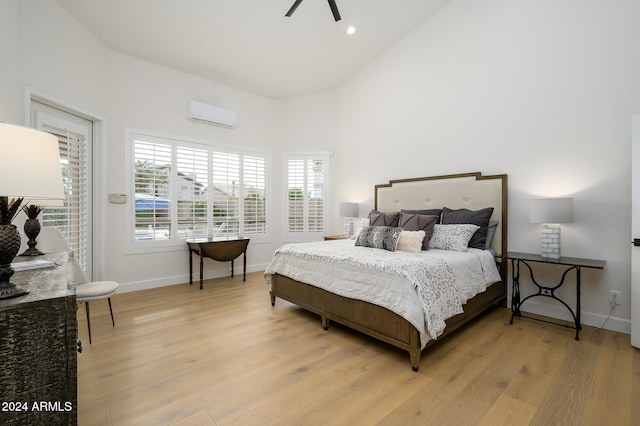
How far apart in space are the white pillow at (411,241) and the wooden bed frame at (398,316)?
2.15ft

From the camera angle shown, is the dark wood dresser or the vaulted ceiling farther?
the vaulted ceiling

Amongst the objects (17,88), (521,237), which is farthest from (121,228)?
(521,237)

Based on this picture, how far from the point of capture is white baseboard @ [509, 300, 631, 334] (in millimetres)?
2506

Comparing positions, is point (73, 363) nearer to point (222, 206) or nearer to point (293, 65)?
point (222, 206)

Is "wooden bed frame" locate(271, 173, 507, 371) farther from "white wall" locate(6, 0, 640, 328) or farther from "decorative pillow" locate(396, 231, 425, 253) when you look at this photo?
"decorative pillow" locate(396, 231, 425, 253)

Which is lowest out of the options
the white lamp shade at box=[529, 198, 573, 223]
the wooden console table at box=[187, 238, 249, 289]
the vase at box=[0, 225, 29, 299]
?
the wooden console table at box=[187, 238, 249, 289]

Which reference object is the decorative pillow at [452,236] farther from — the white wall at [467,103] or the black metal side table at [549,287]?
the white wall at [467,103]

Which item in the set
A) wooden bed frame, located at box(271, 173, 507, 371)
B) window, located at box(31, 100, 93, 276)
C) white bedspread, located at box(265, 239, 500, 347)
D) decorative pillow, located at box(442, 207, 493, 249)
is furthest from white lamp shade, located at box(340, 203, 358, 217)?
window, located at box(31, 100, 93, 276)

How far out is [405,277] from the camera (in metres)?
1.99

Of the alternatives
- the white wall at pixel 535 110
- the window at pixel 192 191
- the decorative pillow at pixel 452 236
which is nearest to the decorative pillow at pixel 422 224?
the decorative pillow at pixel 452 236

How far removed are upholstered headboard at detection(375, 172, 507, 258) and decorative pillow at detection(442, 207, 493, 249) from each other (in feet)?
0.53

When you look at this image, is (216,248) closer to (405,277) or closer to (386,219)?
(386,219)

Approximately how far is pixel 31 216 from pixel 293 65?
362 centimetres

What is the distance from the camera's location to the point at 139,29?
129 inches
